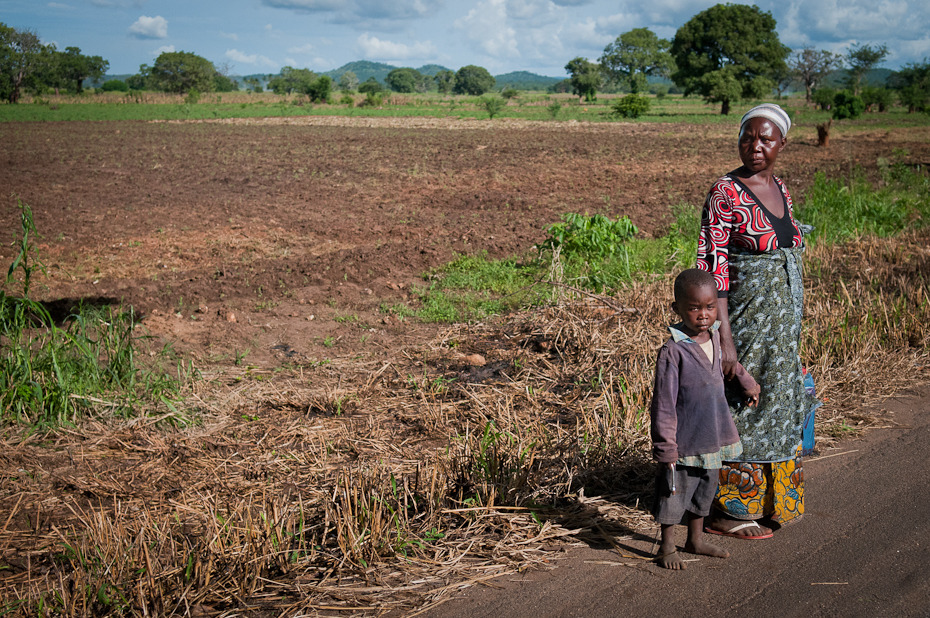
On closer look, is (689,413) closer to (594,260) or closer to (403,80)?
(594,260)

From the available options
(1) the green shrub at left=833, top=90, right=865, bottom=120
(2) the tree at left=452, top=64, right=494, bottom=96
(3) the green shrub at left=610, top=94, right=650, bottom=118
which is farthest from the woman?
(2) the tree at left=452, top=64, right=494, bottom=96

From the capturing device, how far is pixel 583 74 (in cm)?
8650

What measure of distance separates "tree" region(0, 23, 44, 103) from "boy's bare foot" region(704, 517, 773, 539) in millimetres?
43861

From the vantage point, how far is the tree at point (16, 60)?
125ft

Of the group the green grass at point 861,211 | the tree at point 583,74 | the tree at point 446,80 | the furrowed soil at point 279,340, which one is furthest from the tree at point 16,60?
the tree at point 446,80

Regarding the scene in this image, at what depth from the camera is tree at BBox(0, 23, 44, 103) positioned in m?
38.1

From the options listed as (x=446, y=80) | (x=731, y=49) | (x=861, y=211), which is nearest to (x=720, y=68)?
(x=731, y=49)

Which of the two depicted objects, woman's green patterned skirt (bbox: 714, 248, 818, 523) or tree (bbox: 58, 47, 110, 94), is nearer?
woman's green patterned skirt (bbox: 714, 248, 818, 523)

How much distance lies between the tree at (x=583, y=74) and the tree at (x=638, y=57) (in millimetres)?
2973

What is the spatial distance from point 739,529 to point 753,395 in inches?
23.8

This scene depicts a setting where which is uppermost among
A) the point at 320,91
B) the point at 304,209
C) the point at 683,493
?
the point at 320,91

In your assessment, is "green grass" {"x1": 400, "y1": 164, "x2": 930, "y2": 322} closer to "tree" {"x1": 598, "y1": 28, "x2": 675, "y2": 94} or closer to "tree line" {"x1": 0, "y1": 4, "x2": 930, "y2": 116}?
"tree line" {"x1": 0, "y1": 4, "x2": 930, "y2": 116}

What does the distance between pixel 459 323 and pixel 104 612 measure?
429cm

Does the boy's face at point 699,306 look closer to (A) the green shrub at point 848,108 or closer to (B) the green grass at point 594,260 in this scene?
(B) the green grass at point 594,260
